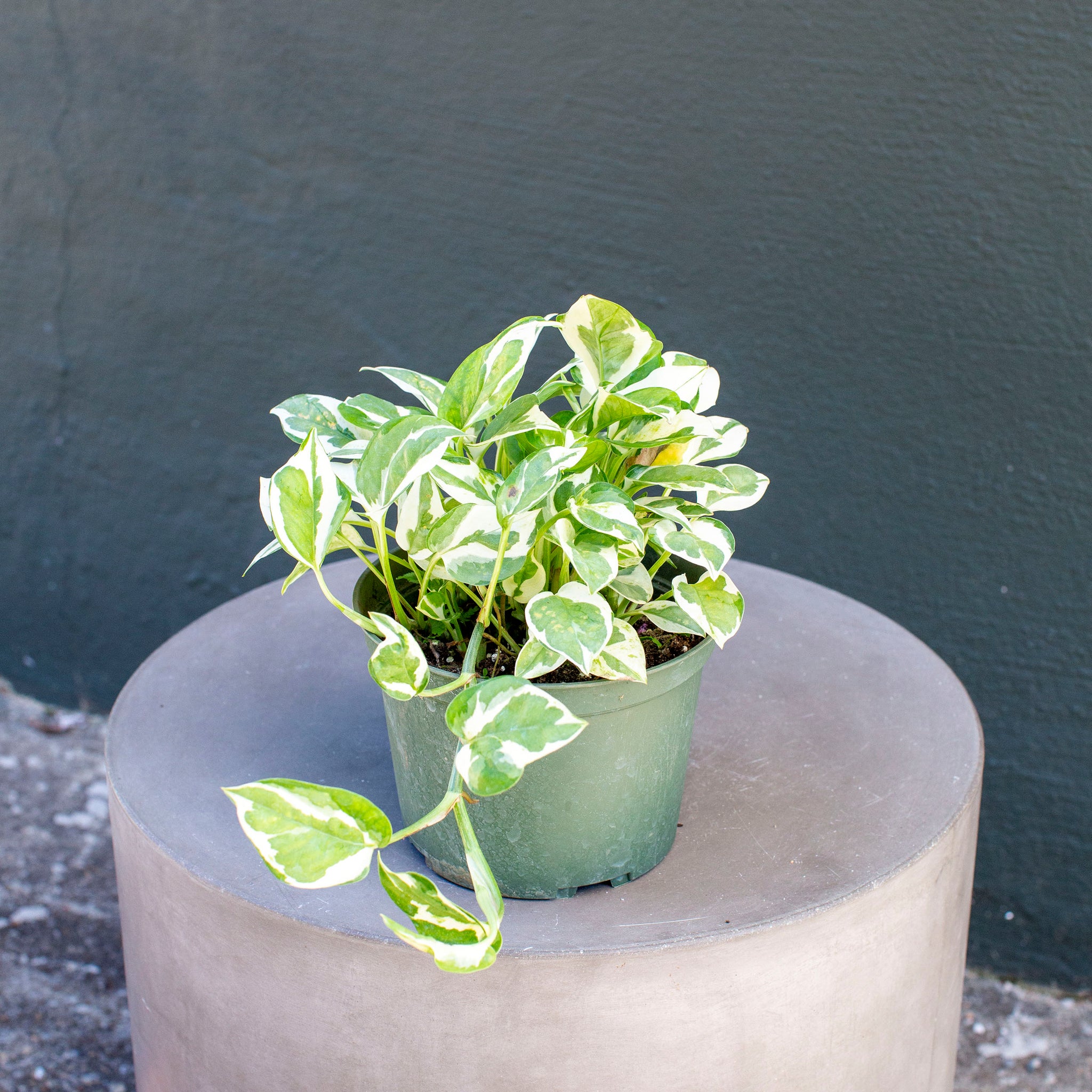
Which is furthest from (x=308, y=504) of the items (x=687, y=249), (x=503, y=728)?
(x=687, y=249)

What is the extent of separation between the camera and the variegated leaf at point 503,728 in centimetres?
46

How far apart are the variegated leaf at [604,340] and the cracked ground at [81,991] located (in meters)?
0.99

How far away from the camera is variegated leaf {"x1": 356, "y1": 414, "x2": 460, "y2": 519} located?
514 mm

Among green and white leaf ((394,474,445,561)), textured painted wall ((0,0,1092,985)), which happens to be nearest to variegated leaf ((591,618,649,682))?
green and white leaf ((394,474,445,561))

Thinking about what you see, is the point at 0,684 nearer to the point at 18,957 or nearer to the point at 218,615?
the point at 18,957

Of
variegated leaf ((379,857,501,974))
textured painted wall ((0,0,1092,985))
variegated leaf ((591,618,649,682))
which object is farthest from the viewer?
textured painted wall ((0,0,1092,985))

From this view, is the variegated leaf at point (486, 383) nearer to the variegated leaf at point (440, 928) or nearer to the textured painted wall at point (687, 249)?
the variegated leaf at point (440, 928)

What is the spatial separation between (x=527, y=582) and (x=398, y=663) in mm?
114

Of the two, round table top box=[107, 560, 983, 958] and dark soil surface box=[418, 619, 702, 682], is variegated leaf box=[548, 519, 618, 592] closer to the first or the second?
dark soil surface box=[418, 619, 702, 682]

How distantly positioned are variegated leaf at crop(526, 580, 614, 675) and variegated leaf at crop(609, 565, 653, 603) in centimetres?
6

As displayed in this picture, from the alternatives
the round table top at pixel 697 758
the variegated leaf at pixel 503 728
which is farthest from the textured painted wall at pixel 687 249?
the variegated leaf at pixel 503 728

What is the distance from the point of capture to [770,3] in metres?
1.15

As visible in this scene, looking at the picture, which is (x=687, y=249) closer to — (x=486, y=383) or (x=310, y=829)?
(x=486, y=383)

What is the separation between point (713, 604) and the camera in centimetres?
59
